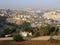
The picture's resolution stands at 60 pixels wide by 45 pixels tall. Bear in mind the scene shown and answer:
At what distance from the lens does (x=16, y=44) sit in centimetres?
1628

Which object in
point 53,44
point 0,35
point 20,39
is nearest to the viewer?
point 53,44

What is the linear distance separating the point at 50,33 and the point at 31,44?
20.0ft

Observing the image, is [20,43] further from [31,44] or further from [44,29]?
[44,29]

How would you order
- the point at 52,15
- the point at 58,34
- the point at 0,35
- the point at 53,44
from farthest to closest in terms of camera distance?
the point at 52,15
the point at 0,35
the point at 58,34
the point at 53,44

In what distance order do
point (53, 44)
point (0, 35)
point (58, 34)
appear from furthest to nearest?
point (0, 35), point (58, 34), point (53, 44)

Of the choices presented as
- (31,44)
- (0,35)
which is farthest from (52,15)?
(31,44)

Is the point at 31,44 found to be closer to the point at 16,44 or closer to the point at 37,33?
the point at 16,44

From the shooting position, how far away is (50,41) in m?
16.7

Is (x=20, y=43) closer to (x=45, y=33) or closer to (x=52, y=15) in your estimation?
(x=45, y=33)

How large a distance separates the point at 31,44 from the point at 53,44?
5.73ft

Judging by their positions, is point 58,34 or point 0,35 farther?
point 0,35

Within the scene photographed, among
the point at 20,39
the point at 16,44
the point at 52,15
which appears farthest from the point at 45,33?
the point at 52,15

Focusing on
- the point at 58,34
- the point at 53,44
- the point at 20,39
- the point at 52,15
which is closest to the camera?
the point at 53,44

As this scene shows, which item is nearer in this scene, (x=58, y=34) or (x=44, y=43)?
(x=44, y=43)
